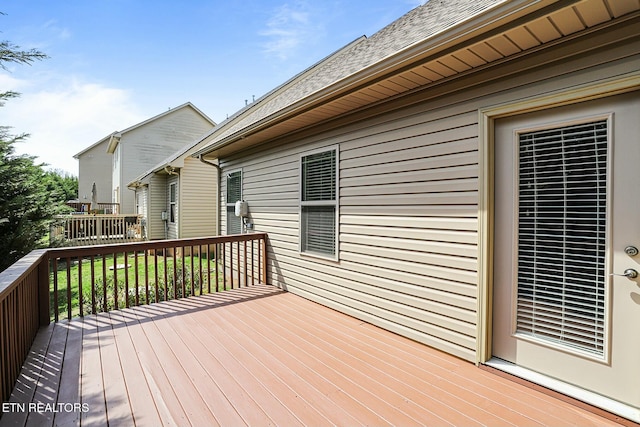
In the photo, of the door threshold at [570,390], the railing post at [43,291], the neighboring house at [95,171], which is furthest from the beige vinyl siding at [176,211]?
the neighboring house at [95,171]

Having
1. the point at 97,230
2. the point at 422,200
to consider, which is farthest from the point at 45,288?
the point at 97,230

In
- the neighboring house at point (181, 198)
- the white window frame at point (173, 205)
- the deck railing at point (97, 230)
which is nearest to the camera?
the neighboring house at point (181, 198)

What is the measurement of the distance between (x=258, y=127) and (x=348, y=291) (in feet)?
8.68

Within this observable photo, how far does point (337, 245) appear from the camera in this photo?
13.1ft

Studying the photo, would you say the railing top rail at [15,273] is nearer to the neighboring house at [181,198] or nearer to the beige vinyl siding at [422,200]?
the beige vinyl siding at [422,200]

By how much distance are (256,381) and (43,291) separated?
291cm

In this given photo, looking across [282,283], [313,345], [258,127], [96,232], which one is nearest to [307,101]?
[258,127]

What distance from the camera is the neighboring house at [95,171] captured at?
21.9m

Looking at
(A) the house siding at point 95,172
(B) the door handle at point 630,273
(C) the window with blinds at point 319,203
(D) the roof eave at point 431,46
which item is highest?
(A) the house siding at point 95,172

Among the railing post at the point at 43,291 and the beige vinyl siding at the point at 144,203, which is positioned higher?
the beige vinyl siding at the point at 144,203

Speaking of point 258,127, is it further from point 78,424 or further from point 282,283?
point 78,424

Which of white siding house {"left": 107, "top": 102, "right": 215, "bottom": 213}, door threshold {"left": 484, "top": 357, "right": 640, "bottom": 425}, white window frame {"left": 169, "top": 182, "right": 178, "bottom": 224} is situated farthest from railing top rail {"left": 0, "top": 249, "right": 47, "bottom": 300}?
white siding house {"left": 107, "top": 102, "right": 215, "bottom": 213}

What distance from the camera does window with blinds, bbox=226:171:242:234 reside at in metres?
6.41

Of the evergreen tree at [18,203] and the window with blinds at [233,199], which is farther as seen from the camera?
the window with blinds at [233,199]
